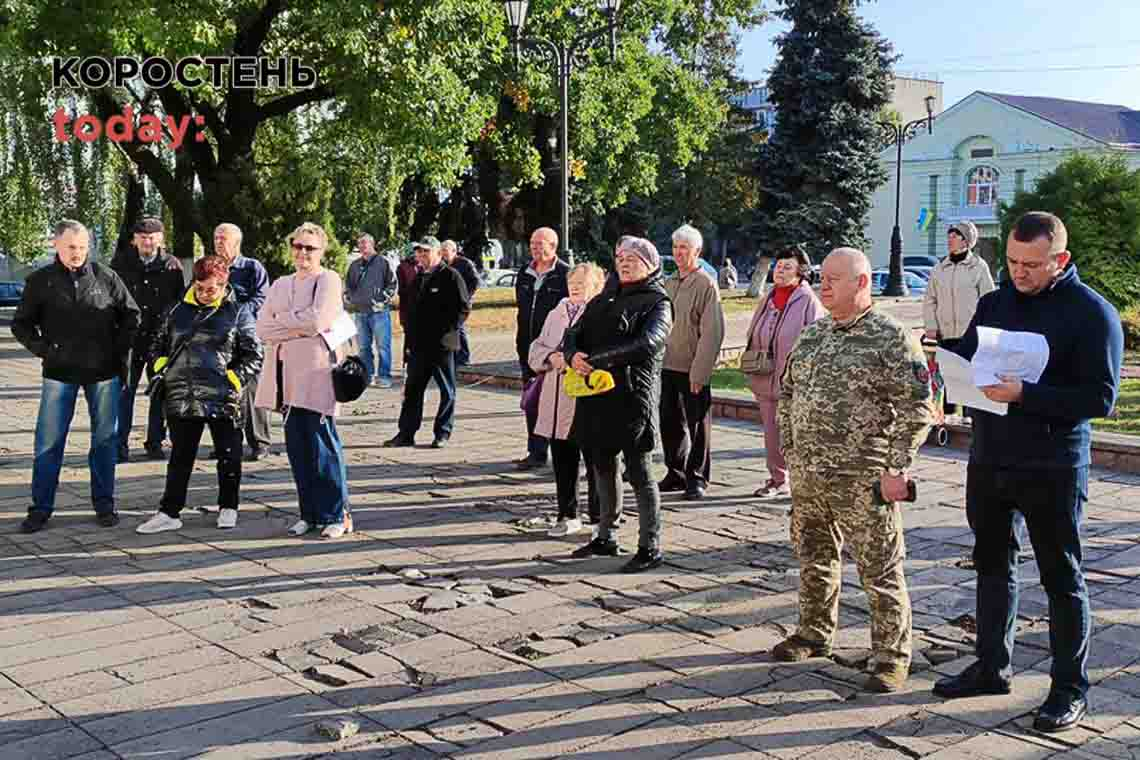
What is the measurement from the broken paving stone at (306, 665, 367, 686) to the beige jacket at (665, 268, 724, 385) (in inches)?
155

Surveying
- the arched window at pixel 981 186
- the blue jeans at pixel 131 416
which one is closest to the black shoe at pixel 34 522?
the blue jeans at pixel 131 416

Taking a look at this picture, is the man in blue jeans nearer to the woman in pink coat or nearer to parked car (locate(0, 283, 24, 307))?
the woman in pink coat

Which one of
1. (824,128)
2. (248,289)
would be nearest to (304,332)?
(248,289)

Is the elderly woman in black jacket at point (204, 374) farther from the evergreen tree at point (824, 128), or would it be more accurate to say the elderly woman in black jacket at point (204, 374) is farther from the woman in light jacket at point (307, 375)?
the evergreen tree at point (824, 128)

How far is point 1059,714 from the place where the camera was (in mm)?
4367

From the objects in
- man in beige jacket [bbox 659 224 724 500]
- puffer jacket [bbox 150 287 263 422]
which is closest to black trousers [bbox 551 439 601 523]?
man in beige jacket [bbox 659 224 724 500]

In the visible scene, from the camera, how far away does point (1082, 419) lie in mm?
4328

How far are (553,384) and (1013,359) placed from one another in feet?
11.5

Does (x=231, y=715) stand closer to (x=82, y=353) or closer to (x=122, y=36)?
(x=82, y=353)

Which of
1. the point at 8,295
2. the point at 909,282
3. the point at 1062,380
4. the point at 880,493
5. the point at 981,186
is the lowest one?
the point at 880,493

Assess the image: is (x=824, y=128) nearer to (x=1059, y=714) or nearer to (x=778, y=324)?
(x=778, y=324)

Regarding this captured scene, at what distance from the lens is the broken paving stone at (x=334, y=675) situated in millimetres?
4906

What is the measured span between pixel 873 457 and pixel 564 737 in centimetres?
160

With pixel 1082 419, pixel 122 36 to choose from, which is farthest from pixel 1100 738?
pixel 122 36
